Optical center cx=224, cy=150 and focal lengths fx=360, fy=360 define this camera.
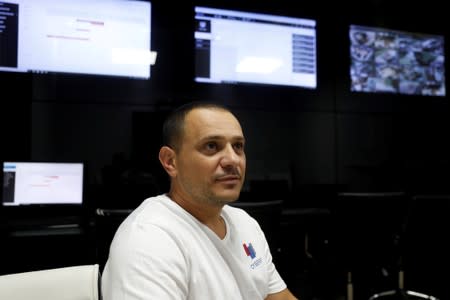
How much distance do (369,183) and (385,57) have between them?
1.33 metres

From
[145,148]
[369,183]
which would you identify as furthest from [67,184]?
[369,183]

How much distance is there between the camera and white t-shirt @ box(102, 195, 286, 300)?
809 millimetres

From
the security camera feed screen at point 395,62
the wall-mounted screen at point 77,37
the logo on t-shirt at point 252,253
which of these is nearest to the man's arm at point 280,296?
the logo on t-shirt at point 252,253

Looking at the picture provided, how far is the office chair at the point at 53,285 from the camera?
79 centimetres

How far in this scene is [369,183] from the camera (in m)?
3.71

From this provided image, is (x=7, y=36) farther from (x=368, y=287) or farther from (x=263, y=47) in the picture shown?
(x=368, y=287)

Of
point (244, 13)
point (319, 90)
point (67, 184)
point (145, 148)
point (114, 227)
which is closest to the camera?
point (114, 227)

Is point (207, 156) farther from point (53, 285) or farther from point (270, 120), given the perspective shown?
point (270, 120)

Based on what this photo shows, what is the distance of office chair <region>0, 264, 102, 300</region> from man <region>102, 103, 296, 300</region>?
1.5 inches

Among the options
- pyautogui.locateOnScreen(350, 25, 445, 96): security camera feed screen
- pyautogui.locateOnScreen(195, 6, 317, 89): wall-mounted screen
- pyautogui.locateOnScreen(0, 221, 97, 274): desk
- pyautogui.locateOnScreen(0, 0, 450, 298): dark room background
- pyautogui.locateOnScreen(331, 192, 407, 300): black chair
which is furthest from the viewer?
pyautogui.locateOnScreen(350, 25, 445, 96): security camera feed screen

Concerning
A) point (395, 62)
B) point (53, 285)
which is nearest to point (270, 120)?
point (395, 62)

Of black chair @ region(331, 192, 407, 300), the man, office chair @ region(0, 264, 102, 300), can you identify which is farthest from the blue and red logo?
black chair @ region(331, 192, 407, 300)

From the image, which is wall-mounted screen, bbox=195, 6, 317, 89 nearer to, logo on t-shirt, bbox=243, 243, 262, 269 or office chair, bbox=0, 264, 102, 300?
logo on t-shirt, bbox=243, 243, 262, 269

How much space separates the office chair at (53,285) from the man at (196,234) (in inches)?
1.5
